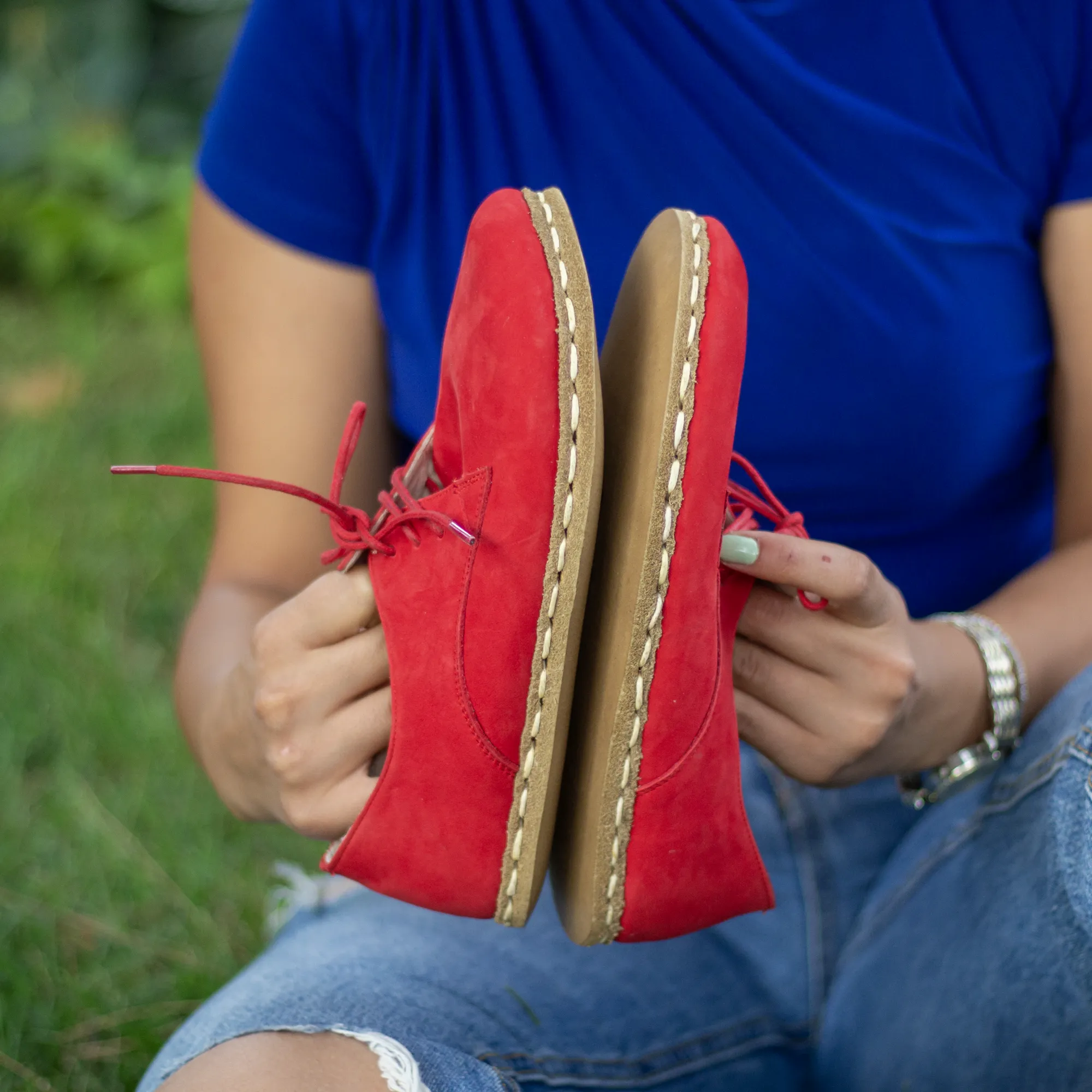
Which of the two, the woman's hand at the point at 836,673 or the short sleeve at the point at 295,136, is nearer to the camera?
the woman's hand at the point at 836,673

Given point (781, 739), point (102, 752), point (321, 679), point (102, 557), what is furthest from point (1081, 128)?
point (102, 557)

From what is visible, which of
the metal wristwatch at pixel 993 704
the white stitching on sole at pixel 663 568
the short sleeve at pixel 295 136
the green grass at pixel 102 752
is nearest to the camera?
the white stitching on sole at pixel 663 568

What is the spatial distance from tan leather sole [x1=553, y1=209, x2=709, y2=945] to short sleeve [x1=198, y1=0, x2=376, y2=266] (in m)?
0.44

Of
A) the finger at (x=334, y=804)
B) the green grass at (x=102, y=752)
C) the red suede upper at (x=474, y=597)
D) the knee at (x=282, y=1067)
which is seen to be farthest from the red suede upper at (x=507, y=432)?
the green grass at (x=102, y=752)

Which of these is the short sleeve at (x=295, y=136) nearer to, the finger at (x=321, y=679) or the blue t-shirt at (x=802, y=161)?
the blue t-shirt at (x=802, y=161)

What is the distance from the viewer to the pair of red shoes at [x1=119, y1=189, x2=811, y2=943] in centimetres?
78

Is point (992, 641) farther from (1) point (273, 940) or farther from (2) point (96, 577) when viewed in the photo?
(2) point (96, 577)

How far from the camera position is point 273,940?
116cm

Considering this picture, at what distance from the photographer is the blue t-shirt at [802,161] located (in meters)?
1.10

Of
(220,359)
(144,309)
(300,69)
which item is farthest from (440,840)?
(144,309)

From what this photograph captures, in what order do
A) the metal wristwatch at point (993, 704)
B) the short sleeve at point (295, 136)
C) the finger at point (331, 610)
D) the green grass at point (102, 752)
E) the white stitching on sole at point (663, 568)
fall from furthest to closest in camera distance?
the green grass at point (102, 752) < the short sleeve at point (295, 136) < the metal wristwatch at point (993, 704) < the finger at point (331, 610) < the white stitching on sole at point (663, 568)

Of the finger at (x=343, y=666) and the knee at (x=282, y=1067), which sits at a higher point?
the finger at (x=343, y=666)

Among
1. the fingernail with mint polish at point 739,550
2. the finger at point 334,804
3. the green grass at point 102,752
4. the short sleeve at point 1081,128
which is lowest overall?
the green grass at point 102,752

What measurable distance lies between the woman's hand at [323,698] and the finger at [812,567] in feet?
0.89
